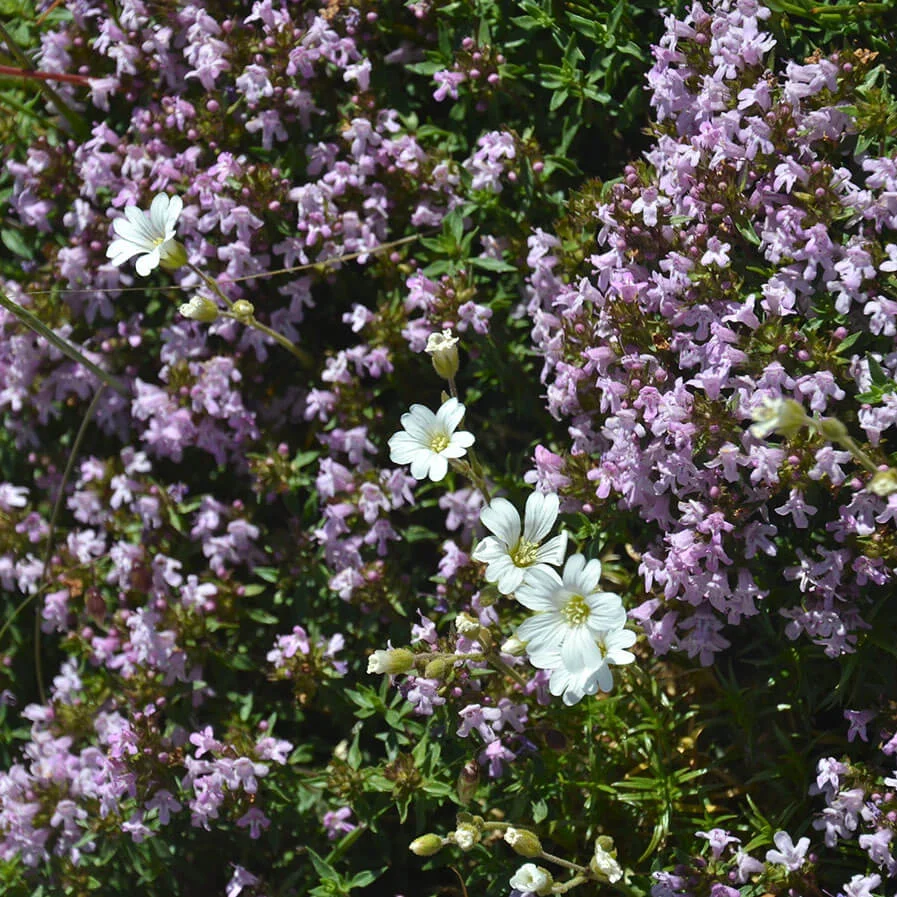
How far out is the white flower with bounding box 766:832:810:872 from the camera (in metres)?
2.39

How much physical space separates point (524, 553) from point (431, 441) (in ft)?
1.09

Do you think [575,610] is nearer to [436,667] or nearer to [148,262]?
[436,667]

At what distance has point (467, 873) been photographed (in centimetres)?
279

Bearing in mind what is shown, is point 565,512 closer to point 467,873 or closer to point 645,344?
point 645,344

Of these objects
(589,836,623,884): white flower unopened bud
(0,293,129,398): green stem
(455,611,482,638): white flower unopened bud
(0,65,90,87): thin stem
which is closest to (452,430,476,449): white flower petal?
(455,611,482,638): white flower unopened bud

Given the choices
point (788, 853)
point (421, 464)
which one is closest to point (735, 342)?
point (421, 464)

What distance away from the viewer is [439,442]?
235 centimetres

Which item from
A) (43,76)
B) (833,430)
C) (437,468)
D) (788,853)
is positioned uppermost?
(43,76)

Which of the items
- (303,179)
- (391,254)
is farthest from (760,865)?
(303,179)

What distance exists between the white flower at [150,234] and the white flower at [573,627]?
1.26m

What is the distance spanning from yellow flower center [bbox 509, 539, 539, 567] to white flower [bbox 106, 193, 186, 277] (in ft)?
3.73

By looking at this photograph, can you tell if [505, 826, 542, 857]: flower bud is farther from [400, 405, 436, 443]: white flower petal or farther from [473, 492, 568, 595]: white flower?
[400, 405, 436, 443]: white flower petal

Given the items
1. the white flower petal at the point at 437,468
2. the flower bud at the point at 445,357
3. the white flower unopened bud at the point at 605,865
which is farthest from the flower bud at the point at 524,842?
the flower bud at the point at 445,357

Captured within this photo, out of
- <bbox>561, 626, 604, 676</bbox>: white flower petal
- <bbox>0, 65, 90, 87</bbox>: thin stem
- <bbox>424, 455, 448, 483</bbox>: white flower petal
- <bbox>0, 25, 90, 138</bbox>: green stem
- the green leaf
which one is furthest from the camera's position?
the green leaf
